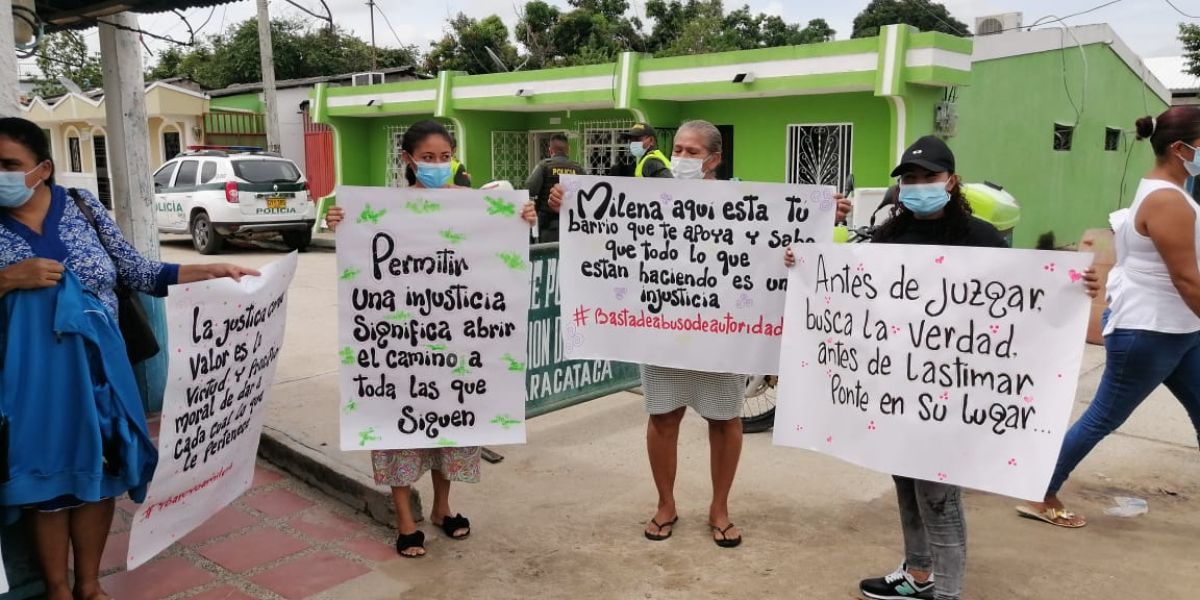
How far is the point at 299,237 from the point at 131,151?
446 inches

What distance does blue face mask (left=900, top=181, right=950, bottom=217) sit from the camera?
3.06 metres

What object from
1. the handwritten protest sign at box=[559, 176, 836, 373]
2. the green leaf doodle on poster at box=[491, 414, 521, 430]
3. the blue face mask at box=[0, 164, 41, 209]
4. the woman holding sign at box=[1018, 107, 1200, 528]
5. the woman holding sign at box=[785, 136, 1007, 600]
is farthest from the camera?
the green leaf doodle on poster at box=[491, 414, 521, 430]

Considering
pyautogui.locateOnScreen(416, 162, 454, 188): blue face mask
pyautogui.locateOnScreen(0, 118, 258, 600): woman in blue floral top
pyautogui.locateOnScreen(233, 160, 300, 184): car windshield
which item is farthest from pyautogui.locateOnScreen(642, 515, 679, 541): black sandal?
pyautogui.locateOnScreen(233, 160, 300, 184): car windshield

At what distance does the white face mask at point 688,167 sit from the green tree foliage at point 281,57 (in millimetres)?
36451

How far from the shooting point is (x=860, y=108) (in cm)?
1344

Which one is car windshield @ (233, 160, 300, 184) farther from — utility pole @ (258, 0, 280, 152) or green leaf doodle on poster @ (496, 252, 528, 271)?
green leaf doodle on poster @ (496, 252, 528, 271)

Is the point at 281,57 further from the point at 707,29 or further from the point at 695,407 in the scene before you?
the point at 695,407

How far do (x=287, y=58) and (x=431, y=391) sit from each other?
4078 cm

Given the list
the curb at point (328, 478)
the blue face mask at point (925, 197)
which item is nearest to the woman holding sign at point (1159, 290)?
the blue face mask at point (925, 197)

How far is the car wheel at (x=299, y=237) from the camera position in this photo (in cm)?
1630

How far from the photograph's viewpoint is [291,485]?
4.54 m

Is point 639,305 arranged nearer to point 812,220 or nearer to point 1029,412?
point 812,220

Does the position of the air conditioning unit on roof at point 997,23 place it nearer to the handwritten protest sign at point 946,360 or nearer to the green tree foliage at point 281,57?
the handwritten protest sign at point 946,360

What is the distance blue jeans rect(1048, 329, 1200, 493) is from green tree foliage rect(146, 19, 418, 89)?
37.3m
